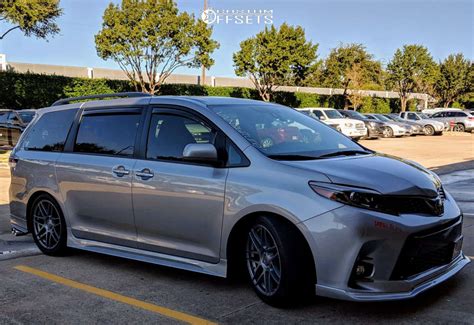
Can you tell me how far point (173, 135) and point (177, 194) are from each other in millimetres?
605

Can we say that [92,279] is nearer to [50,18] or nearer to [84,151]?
[84,151]

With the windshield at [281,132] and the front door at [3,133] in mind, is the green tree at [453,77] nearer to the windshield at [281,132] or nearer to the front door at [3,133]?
the front door at [3,133]

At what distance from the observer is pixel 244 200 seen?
414cm

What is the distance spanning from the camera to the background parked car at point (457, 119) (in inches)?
1383

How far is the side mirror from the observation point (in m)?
4.32

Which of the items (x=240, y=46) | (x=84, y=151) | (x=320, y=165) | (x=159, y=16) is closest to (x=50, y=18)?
(x=159, y=16)

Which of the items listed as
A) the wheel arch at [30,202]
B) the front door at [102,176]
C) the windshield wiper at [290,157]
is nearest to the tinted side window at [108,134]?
the front door at [102,176]

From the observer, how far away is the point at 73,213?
18.2ft

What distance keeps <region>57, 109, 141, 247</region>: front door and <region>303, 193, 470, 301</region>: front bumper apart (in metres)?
2.00

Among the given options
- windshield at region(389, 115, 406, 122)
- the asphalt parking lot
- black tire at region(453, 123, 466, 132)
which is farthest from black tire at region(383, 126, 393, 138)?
the asphalt parking lot

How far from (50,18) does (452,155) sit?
2155 cm

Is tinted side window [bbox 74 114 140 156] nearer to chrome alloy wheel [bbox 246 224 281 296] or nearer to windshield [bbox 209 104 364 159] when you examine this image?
windshield [bbox 209 104 364 159]

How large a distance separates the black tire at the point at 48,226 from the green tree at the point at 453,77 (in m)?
61.6

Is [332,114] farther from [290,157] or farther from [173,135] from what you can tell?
[290,157]
